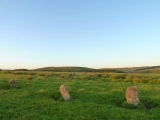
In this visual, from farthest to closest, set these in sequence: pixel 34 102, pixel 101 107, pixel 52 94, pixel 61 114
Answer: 1. pixel 52 94
2. pixel 34 102
3. pixel 101 107
4. pixel 61 114

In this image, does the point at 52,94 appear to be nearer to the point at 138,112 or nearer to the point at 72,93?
the point at 72,93

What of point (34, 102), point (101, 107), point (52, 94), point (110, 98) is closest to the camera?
point (101, 107)

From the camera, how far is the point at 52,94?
2094 centimetres

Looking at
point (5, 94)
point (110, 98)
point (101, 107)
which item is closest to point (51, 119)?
point (101, 107)

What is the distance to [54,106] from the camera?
1602cm

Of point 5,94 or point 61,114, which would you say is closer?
point 61,114

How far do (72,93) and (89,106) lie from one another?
5.59 meters

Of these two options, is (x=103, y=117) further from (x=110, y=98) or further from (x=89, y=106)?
(x=110, y=98)

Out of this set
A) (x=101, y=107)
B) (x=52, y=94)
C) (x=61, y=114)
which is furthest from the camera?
(x=52, y=94)

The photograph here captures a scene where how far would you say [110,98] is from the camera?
61.5 feet

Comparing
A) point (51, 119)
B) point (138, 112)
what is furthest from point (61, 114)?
point (138, 112)

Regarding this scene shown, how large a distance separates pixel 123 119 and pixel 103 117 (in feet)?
4.07

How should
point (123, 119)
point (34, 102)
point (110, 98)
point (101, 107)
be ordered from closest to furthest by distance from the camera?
point (123, 119) → point (101, 107) → point (34, 102) → point (110, 98)

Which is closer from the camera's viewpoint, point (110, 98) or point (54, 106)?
point (54, 106)
